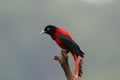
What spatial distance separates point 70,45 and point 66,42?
403 millimetres

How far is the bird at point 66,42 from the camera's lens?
18.1 m

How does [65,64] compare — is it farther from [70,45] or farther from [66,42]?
[66,42]

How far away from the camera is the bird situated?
59.5 ft

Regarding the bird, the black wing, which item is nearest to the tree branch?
the bird

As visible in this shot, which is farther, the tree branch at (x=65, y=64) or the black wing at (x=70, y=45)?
the black wing at (x=70, y=45)

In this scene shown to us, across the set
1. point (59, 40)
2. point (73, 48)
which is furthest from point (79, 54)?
point (59, 40)

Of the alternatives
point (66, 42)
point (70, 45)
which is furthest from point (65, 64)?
point (66, 42)

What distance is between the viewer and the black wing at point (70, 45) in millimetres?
18156

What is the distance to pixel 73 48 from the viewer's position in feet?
60.2

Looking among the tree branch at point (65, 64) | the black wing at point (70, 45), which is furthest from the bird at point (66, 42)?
the tree branch at point (65, 64)

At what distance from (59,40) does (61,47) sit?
0.32 meters

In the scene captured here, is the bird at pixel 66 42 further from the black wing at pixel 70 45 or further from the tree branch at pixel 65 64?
the tree branch at pixel 65 64

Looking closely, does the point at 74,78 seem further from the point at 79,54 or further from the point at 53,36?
the point at 53,36

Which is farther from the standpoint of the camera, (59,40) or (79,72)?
(59,40)
